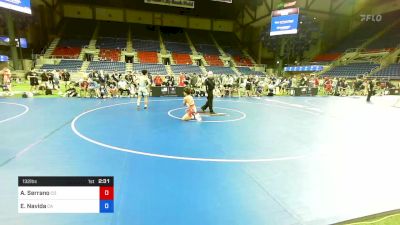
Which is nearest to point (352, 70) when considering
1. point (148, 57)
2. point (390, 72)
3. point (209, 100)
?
point (390, 72)

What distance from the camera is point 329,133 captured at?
824 centimetres

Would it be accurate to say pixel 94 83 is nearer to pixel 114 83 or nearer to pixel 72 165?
pixel 114 83

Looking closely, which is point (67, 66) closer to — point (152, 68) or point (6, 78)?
point (152, 68)

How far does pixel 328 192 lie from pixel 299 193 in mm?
521

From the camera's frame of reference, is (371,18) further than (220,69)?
No

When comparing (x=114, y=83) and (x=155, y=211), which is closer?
(x=155, y=211)

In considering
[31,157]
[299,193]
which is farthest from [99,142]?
[299,193]

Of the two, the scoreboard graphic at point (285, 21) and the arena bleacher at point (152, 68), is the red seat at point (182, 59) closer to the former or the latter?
the arena bleacher at point (152, 68)

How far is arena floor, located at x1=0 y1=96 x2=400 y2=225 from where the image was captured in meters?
3.54
